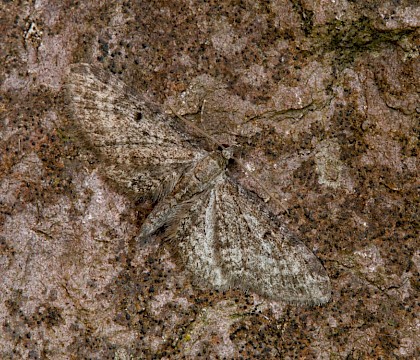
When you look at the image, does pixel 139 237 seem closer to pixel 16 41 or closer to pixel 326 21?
pixel 16 41

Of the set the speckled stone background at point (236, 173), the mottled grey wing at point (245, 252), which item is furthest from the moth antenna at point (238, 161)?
the mottled grey wing at point (245, 252)

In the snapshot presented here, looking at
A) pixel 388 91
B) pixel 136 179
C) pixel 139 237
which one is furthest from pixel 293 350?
pixel 388 91

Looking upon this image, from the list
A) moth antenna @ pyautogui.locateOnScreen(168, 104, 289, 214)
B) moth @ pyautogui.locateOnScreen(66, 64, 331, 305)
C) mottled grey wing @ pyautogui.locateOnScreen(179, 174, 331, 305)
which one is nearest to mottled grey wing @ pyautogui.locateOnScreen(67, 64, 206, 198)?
moth @ pyautogui.locateOnScreen(66, 64, 331, 305)

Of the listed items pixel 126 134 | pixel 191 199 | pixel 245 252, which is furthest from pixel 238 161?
pixel 126 134

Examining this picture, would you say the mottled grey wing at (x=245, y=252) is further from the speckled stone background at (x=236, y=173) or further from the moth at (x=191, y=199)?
the speckled stone background at (x=236, y=173)

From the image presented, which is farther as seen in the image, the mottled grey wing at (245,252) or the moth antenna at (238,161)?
the moth antenna at (238,161)

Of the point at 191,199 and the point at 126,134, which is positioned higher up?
the point at 126,134

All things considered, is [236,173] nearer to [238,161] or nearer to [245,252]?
[238,161]
